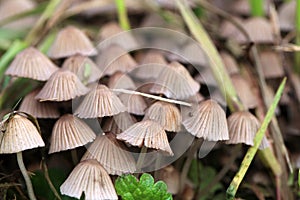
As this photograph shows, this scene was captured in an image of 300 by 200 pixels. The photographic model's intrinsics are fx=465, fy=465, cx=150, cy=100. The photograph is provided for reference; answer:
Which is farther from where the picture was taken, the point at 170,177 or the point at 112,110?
the point at 170,177

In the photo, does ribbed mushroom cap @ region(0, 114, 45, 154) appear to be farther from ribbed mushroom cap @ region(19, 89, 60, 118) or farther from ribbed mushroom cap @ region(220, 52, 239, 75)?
ribbed mushroom cap @ region(220, 52, 239, 75)

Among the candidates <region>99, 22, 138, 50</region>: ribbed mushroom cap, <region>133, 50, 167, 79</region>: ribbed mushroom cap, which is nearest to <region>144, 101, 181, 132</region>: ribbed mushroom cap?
<region>133, 50, 167, 79</region>: ribbed mushroom cap

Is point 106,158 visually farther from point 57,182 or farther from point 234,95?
point 234,95

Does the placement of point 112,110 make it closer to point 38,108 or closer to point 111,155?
point 111,155

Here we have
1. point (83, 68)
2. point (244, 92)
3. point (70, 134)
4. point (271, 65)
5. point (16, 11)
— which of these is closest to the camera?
point (70, 134)

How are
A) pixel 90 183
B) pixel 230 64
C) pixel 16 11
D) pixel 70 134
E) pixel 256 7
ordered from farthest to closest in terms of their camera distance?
pixel 16 11, pixel 256 7, pixel 230 64, pixel 70 134, pixel 90 183

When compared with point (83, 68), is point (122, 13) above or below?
above

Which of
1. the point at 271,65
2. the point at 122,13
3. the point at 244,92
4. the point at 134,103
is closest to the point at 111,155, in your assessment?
the point at 134,103
